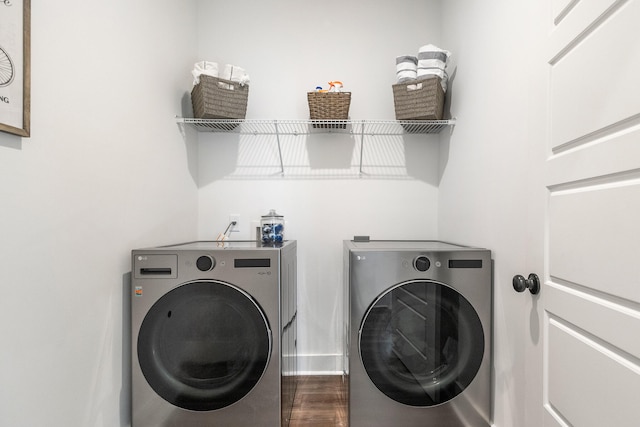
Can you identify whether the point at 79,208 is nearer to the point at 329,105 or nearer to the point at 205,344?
the point at 205,344

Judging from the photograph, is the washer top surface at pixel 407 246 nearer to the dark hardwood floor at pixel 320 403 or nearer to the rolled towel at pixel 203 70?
Answer: the dark hardwood floor at pixel 320 403

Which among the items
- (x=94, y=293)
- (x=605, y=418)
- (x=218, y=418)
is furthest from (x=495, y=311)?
(x=94, y=293)

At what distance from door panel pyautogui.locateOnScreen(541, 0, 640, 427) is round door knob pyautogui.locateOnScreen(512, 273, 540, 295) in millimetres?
41

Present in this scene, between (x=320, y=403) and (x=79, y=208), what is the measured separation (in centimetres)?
150

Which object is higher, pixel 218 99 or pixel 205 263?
pixel 218 99

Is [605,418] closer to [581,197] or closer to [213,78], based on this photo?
[581,197]

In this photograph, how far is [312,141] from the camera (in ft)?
7.11

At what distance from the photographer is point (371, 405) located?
1.42m

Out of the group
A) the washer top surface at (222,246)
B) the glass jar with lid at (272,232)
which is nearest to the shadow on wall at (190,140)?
the washer top surface at (222,246)

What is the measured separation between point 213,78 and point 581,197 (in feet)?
5.71

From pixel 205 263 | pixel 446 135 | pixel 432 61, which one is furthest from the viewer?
pixel 446 135

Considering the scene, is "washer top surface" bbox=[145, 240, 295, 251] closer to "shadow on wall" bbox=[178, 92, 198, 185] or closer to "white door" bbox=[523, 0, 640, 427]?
"shadow on wall" bbox=[178, 92, 198, 185]

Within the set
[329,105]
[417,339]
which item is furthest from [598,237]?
[329,105]

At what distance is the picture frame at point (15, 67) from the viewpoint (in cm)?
87
